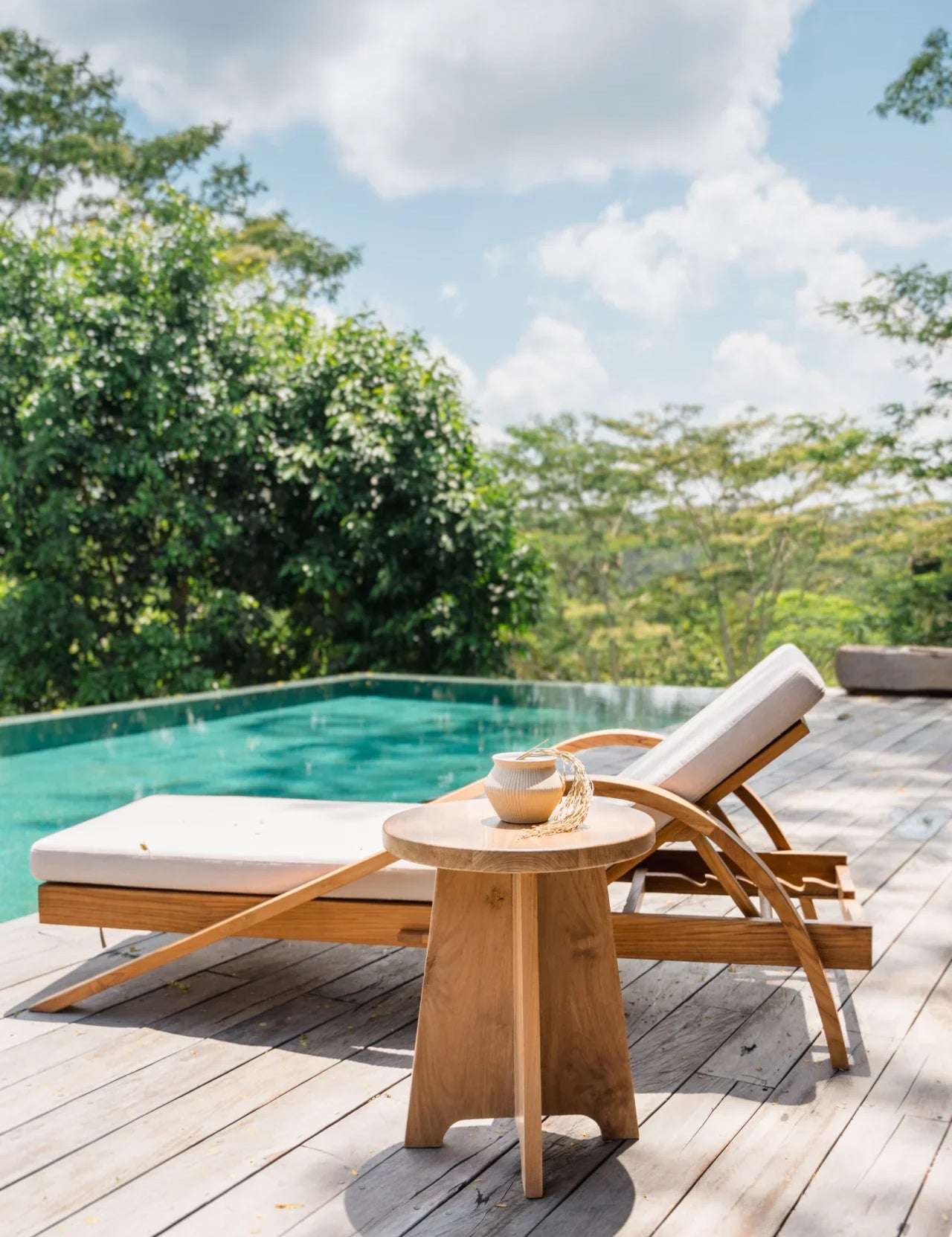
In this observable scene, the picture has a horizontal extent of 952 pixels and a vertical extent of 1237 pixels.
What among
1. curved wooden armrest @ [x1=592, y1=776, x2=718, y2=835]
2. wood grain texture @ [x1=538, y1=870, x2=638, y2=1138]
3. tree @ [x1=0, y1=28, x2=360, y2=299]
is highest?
tree @ [x1=0, y1=28, x2=360, y2=299]

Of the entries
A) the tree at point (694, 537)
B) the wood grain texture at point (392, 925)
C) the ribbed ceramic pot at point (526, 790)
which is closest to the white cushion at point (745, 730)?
the wood grain texture at point (392, 925)

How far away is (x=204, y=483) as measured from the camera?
31.1 ft

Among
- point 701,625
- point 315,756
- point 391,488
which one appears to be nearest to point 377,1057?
point 315,756

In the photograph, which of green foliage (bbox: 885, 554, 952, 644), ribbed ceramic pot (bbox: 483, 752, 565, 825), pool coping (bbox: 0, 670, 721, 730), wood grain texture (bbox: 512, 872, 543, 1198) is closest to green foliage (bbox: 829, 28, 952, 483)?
green foliage (bbox: 885, 554, 952, 644)

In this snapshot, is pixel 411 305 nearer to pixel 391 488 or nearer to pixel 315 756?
pixel 391 488

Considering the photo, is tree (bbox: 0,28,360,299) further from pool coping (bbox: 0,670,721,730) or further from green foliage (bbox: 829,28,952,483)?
green foliage (bbox: 829,28,952,483)

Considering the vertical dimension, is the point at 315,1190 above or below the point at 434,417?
below

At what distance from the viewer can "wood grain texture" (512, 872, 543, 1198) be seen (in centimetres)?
162

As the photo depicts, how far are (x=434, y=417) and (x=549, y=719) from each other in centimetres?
307

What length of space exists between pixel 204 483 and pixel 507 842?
833 centimetres

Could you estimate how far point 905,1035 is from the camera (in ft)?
7.10

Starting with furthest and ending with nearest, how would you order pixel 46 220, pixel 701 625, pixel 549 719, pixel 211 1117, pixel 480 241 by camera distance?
pixel 480 241
pixel 701 625
pixel 46 220
pixel 549 719
pixel 211 1117

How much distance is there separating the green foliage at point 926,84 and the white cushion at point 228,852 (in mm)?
10781

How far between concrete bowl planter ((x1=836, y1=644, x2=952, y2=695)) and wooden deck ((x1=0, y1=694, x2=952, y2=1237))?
4.97 metres
